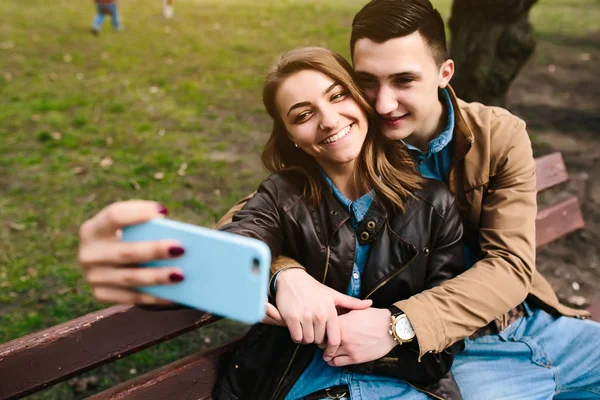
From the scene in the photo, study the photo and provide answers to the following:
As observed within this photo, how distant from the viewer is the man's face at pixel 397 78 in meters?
1.91

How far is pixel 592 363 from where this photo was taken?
2.23 metres

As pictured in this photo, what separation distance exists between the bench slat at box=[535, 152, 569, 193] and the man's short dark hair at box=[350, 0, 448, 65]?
1443 mm

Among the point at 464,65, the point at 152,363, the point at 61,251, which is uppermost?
the point at 464,65

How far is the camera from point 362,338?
173 cm

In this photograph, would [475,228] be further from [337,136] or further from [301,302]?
[301,302]

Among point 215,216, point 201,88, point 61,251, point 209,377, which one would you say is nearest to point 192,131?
point 201,88

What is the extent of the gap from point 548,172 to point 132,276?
2.67 metres

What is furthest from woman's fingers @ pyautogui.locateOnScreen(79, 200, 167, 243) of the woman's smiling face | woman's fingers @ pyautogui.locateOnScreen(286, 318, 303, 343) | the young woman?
the woman's smiling face

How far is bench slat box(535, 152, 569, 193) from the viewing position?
309 cm

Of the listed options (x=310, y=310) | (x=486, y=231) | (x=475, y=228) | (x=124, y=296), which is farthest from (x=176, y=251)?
(x=475, y=228)

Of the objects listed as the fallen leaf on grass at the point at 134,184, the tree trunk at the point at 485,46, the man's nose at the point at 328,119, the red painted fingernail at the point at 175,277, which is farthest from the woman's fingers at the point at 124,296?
the fallen leaf on grass at the point at 134,184

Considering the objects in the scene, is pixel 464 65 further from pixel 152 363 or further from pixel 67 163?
pixel 67 163

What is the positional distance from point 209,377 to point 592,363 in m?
1.49

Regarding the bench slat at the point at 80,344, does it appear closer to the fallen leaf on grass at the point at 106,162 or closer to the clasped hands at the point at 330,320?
the clasped hands at the point at 330,320
